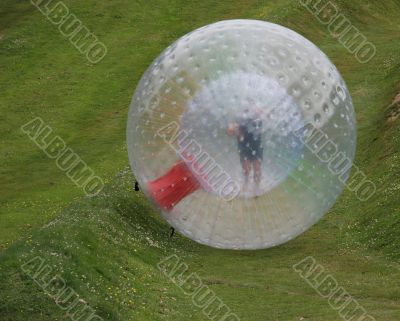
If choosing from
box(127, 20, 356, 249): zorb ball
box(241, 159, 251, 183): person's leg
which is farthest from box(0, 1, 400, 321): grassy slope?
box(241, 159, 251, 183): person's leg

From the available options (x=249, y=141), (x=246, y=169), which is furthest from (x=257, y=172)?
(x=249, y=141)

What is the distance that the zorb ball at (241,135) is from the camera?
941 cm

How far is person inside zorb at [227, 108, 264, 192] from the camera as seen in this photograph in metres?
9.31

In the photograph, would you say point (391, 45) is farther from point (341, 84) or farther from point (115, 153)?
point (341, 84)

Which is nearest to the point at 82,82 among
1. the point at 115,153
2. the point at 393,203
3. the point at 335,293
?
the point at 115,153

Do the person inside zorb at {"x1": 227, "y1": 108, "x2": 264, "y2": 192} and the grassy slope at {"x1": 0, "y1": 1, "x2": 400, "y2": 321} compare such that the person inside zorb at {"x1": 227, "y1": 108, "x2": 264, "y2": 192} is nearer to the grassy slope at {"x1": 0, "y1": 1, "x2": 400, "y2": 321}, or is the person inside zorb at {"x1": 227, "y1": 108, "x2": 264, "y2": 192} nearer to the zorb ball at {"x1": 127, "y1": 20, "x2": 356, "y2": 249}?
the zorb ball at {"x1": 127, "y1": 20, "x2": 356, "y2": 249}

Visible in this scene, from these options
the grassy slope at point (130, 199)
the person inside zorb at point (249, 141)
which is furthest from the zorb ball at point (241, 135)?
the grassy slope at point (130, 199)

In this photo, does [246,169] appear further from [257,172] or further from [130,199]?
[130,199]

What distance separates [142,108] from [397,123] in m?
29.5

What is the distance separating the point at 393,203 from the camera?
30.6m

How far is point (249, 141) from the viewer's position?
936 centimetres

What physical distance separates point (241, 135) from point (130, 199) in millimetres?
20150

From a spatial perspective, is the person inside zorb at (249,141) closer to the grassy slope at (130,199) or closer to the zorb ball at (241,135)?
the zorb ball at (241,135)

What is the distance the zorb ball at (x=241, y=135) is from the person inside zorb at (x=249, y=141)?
1 centimetres
